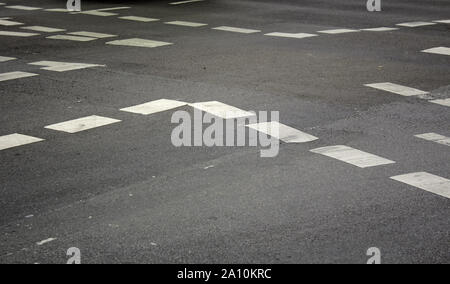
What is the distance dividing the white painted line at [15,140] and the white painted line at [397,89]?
15.6 ft

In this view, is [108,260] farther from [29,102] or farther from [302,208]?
[29,102]

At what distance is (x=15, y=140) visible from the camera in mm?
8203

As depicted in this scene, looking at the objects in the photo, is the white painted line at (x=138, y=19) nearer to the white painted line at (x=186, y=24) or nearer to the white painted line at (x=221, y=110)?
the white painted line at (x=186, y=24)

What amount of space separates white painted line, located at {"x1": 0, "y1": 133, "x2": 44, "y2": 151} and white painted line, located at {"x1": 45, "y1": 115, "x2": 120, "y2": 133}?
404 mm

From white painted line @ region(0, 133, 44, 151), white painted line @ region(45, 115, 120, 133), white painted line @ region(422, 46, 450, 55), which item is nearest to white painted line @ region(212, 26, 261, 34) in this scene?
white painted line @ region(422, 46, 450, 55)

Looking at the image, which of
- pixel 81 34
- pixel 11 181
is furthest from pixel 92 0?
pixel 11 181

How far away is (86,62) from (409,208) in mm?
7444

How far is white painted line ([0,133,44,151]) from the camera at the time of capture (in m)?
8.03

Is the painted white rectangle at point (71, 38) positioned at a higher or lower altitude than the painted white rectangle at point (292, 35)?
lower

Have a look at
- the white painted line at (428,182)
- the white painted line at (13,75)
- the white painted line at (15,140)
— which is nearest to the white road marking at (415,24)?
the white painted line at (13,75)

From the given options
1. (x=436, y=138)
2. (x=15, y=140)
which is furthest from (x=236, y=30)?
(x=15, y=140)

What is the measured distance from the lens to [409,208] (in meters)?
6.23

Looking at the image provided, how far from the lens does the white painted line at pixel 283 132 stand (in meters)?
8.16

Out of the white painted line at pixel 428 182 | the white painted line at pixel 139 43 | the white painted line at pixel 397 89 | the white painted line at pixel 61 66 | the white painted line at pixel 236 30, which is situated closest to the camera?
the white painted line at pixel 428 182
